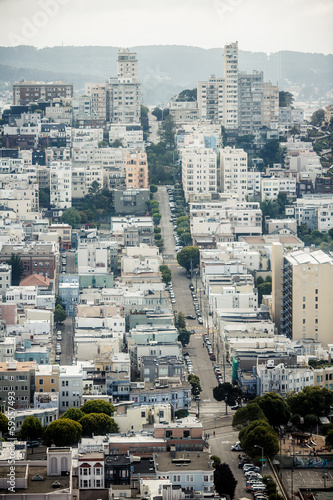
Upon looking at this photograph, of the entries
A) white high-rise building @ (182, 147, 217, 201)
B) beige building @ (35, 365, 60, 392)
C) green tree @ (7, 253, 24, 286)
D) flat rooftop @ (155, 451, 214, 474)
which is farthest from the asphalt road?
green tree @ (7, 253, 24, 286)

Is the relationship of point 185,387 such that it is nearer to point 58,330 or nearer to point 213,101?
point 58,330

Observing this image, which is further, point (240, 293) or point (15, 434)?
point (240, 293)

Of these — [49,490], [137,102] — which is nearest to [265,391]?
[49,490]

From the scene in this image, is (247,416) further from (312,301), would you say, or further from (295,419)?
(312,301)

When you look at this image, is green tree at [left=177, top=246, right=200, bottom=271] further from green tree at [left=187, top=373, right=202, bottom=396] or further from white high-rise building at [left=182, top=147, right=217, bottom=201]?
green tree at [left=187, top=373, right=202, bottom=396]

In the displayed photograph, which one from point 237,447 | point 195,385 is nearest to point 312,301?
point 195,385

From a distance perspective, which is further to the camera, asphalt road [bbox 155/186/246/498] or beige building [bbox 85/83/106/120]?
beige building [bbox 85/83/106/120]
